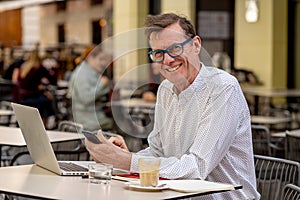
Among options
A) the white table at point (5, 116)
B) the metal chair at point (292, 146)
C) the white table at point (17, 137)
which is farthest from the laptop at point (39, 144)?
the white table at point (5, 116)

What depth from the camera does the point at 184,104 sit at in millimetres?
3307

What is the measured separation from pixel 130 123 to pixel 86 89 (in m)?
2.72

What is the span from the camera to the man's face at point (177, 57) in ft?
10.3

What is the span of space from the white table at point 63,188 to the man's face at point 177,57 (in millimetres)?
522

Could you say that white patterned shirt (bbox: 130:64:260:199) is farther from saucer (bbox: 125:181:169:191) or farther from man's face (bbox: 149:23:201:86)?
saucer (bbox: 125:181:169:191)

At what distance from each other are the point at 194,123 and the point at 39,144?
0.63 metres

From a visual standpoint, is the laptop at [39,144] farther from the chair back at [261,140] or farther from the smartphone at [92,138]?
the chair back at [261,140]

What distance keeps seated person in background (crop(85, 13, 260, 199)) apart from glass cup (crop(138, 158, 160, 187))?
23cm

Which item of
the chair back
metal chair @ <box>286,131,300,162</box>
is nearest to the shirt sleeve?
metal chair @ <box>286,131,300,162</box>

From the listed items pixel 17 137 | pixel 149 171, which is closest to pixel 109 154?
pixel 149 171

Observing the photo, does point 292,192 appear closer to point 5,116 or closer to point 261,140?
point 261,140

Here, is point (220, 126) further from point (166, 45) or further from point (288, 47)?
point (288, 47)

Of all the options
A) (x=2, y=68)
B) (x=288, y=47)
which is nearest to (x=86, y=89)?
(x=288, y=47)

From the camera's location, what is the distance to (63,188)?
108 inches
